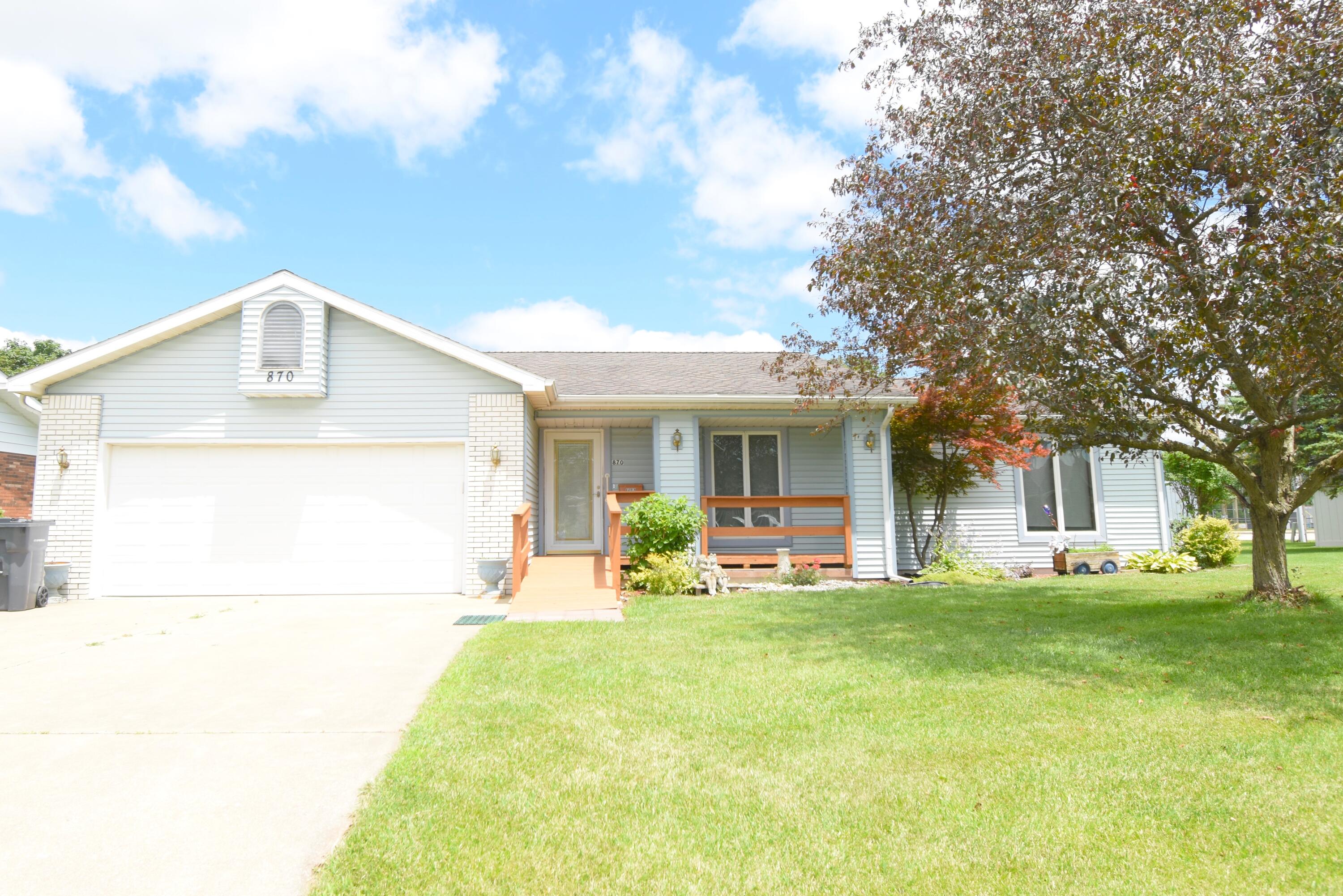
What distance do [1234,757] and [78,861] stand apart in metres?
5.09

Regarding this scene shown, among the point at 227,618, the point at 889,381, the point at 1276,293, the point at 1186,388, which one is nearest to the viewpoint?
the point at 1276,293

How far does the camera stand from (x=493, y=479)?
35.2ft

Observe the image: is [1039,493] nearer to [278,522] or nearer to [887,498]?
[887,498]

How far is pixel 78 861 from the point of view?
2.76m

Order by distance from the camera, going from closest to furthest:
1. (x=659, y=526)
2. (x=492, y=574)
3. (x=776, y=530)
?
(x=492, y=574)
(x=659, y=526)
(x=776, y=530)

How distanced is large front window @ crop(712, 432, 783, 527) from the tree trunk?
6741mm

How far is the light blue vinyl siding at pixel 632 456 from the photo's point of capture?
43.2ft

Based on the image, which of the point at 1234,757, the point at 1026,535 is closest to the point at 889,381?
the point at 1026,535

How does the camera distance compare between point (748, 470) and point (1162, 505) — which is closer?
point (748, 470)

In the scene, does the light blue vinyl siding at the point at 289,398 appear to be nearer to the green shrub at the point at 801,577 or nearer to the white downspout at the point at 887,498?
the green shrub at the point at 801,577

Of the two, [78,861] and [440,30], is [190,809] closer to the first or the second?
[78,861]

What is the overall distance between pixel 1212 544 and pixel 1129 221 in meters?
9.26

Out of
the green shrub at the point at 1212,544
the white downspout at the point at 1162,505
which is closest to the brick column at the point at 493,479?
the white downspout at the point at 1162,505

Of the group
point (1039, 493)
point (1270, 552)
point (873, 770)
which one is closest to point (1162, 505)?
point (1039, 493)
